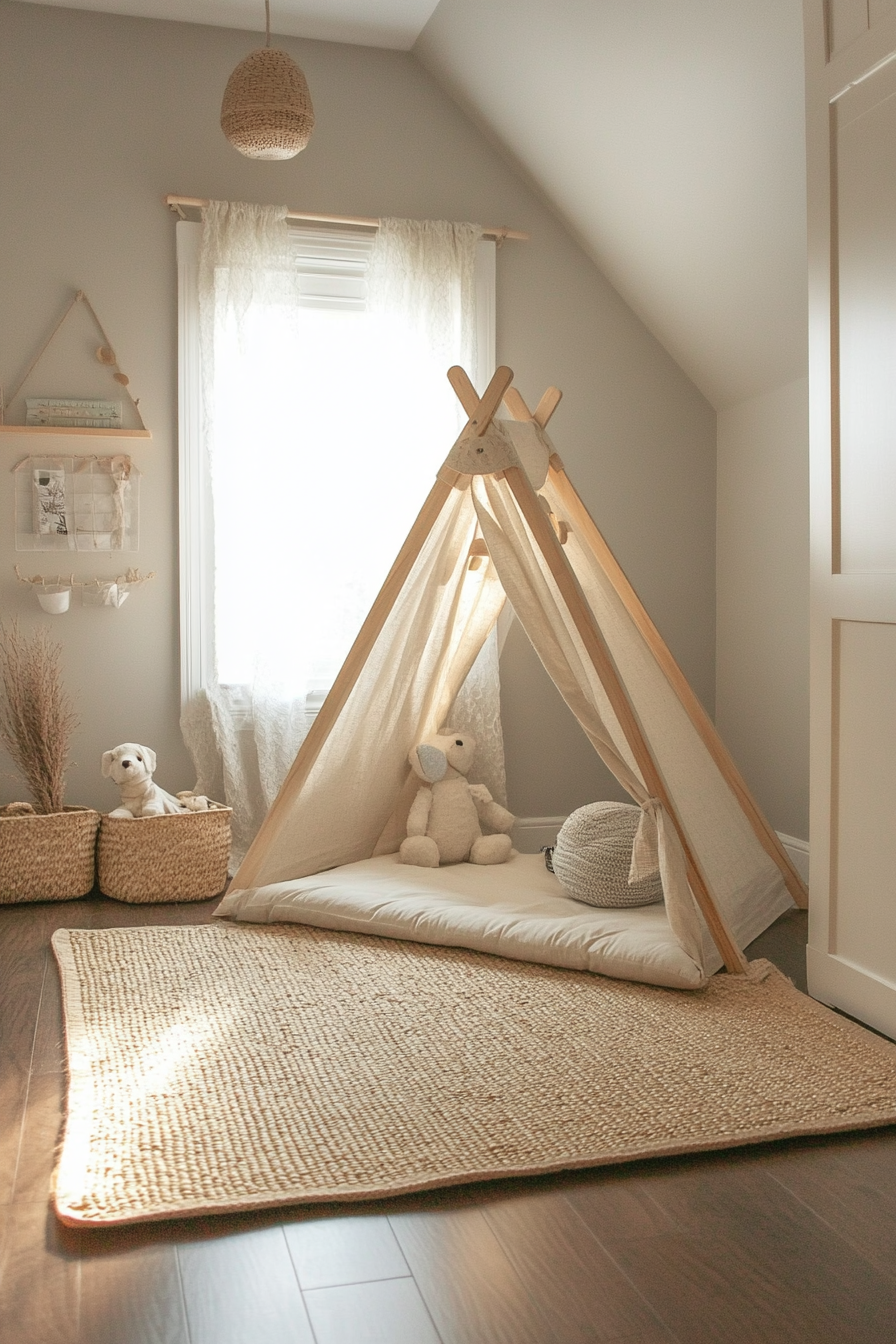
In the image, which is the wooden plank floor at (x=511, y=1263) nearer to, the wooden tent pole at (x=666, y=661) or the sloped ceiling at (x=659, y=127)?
the wooden tent pole at (x=666, y=661)

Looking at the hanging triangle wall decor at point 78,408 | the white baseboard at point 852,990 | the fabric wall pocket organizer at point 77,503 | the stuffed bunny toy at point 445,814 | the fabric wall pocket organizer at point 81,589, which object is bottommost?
the white baseboard at point 852,990

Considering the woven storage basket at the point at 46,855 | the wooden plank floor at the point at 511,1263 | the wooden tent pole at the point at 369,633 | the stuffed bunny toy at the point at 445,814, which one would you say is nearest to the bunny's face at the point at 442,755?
the stuffed bunny toy at the point at 445,814

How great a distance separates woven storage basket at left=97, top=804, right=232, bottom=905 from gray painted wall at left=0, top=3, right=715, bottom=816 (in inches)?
16.9

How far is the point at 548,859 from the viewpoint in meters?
3.53

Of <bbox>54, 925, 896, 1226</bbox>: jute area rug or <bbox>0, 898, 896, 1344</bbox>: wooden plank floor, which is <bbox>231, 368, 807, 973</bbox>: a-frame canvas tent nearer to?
<bbox>54, 925, 896, 1226</bbox>: jute area rug

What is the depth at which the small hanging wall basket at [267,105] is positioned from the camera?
124 inches

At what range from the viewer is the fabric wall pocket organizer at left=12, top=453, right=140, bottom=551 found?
148 inches

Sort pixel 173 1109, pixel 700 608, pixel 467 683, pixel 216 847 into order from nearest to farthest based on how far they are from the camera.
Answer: pixel 173 1109, pixel 216 847, pixel 467 683, pixel 700 608

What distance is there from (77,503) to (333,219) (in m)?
1.28

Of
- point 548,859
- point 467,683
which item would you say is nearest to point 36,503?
point 467,683

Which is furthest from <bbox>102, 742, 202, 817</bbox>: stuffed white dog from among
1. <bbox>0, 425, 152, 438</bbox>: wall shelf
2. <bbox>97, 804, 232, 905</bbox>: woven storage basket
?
<bbox>0, 425, 152, 438</bbox>: wall shelf

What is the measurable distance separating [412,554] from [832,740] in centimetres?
125

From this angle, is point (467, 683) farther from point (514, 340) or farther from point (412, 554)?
point (514, 340)

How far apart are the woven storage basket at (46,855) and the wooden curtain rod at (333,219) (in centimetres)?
199
